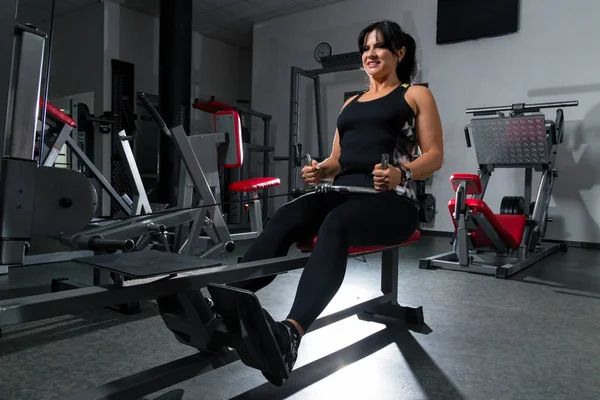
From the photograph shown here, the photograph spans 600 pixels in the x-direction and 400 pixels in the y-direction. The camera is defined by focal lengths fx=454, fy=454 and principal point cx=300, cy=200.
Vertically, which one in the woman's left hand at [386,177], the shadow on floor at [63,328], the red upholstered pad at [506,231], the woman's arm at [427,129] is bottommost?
the shadow on floor at [63,328]

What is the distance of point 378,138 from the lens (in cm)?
153

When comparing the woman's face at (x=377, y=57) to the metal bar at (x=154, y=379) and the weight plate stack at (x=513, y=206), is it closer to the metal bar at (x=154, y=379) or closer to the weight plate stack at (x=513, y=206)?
the metal bar at (x=154, y=379)

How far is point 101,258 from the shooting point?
1202 millimetres

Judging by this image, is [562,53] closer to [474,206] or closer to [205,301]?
[474,206]

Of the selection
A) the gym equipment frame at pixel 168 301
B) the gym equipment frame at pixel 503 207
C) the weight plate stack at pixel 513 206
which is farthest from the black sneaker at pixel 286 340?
the weight plate stack at pixel 513 206

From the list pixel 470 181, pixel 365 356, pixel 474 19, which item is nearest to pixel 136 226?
pixel 365 356

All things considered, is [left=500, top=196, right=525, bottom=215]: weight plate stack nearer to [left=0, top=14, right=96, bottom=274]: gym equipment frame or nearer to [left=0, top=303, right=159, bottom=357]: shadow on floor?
[left=0, top=303, right=159, bottom=357]: shadow on floor

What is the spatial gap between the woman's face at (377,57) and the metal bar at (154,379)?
1.06 meters

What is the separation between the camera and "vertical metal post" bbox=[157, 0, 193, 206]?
5238 mm

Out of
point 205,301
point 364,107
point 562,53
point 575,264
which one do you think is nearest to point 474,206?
point 575,264

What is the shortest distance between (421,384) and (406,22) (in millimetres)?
4837

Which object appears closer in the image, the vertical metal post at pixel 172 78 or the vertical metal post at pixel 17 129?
the vertical metal post at pixel 17 129

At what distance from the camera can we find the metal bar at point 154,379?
1.02m

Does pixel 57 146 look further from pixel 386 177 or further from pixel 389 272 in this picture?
pixel 386 177
